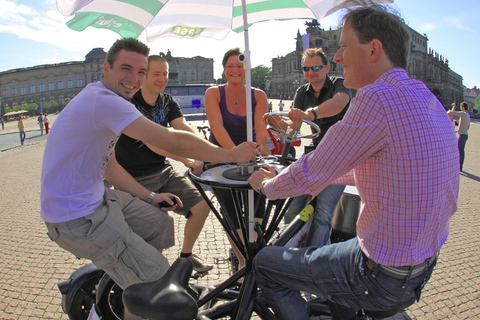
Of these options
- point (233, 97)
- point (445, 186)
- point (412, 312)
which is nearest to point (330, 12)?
point (233, 97)

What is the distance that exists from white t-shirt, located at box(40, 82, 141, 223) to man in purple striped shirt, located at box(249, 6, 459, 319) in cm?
98

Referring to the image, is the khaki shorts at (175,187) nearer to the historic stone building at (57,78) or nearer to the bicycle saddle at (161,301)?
the bicycle saddle at (161,301)

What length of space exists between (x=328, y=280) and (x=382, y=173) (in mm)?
569

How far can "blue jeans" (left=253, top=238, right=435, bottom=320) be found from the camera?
1497mm

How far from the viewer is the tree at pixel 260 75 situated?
111 metres

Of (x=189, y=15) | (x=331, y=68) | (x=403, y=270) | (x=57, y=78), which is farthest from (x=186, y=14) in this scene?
(x=57, y=78)

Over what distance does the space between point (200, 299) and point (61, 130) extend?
52.9 inches

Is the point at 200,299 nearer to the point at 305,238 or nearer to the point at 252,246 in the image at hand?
the point at 252,246

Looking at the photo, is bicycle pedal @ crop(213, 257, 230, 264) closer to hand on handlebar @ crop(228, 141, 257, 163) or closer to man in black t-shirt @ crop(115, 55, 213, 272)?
man in black t-shirt @ crop(115, 55, 213, 272)

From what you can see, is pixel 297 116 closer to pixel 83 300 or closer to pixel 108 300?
pixel 108 300

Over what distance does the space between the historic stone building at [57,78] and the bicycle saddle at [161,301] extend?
96.7m

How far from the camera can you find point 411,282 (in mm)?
1470

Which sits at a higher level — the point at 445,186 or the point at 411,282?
the point at 445,186

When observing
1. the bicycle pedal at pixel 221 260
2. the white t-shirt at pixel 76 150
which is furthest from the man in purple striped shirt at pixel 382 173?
the bicycle pedal at pixel 221 260
